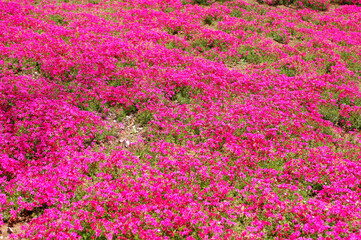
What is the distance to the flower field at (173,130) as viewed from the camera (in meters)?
7.25

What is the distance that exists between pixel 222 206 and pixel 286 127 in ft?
15.0

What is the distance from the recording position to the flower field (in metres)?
7.25

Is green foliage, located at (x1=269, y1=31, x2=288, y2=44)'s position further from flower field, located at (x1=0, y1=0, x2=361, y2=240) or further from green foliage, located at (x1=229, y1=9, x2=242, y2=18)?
green foliage, located at (x1=229, y1=9, x2=242, y2=18)

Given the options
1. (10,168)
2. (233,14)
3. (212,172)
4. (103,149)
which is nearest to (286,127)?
(212,172)

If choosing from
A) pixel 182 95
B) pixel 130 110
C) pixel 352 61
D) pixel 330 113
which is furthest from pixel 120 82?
pixel 352 61

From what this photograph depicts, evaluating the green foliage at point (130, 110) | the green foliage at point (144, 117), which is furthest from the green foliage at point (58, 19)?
the green foliage at point (144, 117)

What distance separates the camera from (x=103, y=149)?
9789 mm

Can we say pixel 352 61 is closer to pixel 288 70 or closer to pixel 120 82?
pixel 288 70

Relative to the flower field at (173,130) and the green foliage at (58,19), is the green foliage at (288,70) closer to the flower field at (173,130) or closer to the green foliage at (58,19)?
the flower field at (173,130)

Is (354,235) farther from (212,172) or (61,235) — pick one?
(61,235)

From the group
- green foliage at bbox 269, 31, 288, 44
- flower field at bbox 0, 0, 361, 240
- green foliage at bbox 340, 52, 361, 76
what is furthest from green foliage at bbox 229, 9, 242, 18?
green foliage at bbox 340, 52, 361, 76

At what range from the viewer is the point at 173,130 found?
10.6m

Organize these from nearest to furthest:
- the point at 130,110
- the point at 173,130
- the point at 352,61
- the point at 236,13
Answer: the point at 173,130 → the point at 130,110 → the point at 352,61 → the point at 236,13

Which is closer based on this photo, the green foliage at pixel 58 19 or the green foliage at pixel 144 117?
the green foliage at pixel 144 117
